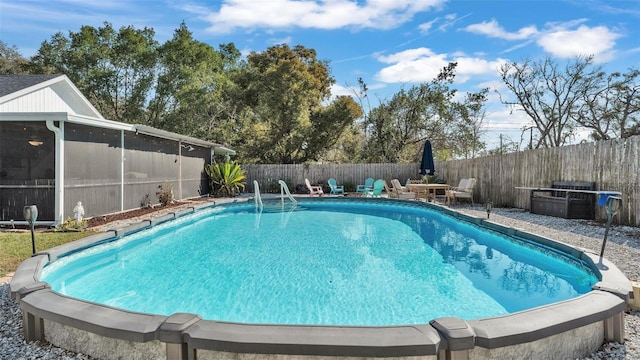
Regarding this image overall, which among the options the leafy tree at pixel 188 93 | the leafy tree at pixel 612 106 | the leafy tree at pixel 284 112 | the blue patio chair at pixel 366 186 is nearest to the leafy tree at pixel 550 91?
the leafy tree at pixel 612 106

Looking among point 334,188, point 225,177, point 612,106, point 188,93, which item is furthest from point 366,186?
point 612,106

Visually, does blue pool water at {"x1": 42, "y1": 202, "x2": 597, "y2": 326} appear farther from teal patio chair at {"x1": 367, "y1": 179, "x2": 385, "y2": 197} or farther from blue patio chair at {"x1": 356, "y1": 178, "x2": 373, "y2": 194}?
blue patio chair at {"x1": 356, "y1": 178, "x2": 373, "y2": 194}

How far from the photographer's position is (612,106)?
2056 centimetres

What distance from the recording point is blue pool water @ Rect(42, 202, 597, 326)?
160 inches

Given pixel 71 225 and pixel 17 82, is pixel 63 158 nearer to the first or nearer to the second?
pixel 71 225

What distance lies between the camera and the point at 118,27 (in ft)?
72.1

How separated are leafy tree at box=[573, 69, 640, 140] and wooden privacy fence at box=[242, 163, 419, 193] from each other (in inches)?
459

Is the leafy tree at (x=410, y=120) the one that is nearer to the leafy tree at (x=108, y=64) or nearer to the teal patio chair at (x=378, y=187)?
the teal patio chair at (x=378, y=187)

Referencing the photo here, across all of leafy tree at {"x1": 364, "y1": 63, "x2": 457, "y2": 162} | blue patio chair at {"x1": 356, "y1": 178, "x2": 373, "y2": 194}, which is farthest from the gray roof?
leafy tree at {"x1": 364, "y1": 63, "x2": 457, "y2": 162}

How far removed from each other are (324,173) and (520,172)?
9996 millimetres

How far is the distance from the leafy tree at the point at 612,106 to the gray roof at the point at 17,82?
83.5 feet

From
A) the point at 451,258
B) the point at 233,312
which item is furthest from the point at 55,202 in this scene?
the point at 451,258

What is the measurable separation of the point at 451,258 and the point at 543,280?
58.3 inches

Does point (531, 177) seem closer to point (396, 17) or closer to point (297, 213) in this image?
point (297, 213)
